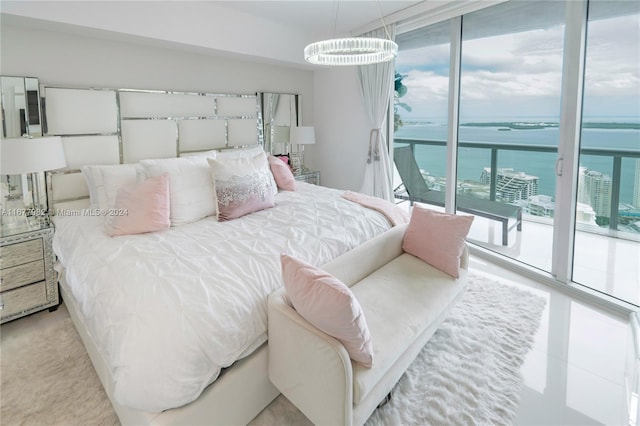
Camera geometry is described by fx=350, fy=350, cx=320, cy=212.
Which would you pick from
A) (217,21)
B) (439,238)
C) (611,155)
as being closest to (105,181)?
(217,21)

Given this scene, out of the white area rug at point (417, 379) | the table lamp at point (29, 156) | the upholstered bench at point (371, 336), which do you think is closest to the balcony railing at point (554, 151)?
the white area rug at point (417, 379)

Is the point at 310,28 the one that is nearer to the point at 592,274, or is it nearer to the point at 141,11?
the point at 141,11

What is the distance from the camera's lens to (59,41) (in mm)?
2814

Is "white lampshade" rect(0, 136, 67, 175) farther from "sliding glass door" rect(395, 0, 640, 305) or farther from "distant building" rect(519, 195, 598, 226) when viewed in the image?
"distant building" rect(519, 195, 598, 226)

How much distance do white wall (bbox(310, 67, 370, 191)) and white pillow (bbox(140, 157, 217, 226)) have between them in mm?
2497

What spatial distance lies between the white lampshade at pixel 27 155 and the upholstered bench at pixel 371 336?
1991 mm

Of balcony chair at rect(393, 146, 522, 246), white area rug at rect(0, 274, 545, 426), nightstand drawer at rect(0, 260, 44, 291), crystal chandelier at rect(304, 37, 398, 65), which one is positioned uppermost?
crystal chandelier at rect(304, 37, 398, 65)

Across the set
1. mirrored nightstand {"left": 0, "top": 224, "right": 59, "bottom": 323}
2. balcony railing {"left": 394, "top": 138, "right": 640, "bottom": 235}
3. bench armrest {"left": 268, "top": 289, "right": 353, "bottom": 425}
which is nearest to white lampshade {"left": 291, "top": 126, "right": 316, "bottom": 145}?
balcony railing {"left": 394, "top": 138, "right": 640, "bottom": 235}

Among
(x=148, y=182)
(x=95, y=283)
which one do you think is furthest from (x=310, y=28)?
(x=95, y=283)

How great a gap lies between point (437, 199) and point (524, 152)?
112cm

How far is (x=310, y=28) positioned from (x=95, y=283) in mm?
3904

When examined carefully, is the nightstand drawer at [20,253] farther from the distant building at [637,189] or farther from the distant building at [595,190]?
the distant building at [637,189]

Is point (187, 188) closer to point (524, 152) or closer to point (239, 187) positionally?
point (239, 187)

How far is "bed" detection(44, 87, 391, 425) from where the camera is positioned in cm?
136
